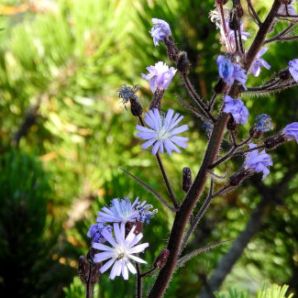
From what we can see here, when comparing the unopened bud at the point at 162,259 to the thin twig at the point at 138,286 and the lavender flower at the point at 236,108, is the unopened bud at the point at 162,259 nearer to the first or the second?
the thin twig at the point at 138,286

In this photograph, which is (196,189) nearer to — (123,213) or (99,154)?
(123,213)

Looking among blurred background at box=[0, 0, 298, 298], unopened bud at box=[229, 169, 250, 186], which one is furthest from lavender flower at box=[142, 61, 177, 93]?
blurred background at box=[0, 0, 298, 298]

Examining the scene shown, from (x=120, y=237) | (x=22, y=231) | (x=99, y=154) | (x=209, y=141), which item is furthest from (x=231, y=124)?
(x=99, y=154)

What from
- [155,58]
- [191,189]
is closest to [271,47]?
[155,58]

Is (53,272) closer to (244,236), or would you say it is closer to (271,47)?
(244,236)

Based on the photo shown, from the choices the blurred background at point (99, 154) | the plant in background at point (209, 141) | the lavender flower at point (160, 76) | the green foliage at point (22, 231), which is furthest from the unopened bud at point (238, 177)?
the green foliage at point (22, 231)

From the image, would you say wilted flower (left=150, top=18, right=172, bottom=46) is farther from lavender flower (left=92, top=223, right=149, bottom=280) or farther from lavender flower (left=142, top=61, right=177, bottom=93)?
lavender flower (left=92, top=223, right=149, bottom=280)
